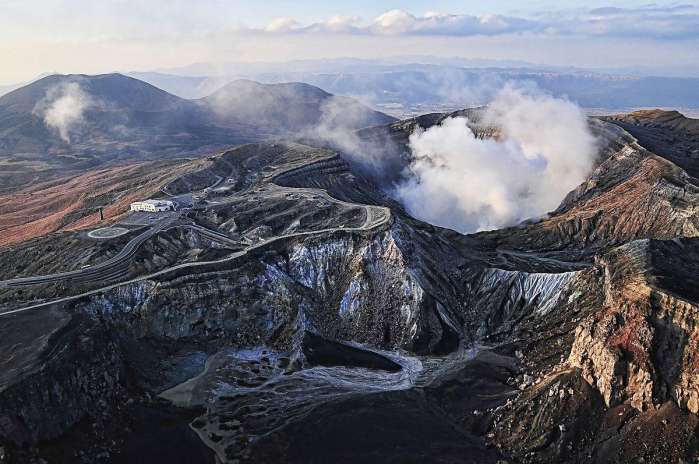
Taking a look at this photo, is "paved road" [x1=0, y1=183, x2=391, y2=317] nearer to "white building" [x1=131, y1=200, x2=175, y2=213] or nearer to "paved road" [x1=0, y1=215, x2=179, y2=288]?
"paved road" [x1=0, y1=215, x2=179, y2=288]

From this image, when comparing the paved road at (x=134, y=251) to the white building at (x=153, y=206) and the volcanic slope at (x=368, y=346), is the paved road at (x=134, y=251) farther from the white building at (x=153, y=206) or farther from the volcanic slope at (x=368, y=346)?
the white building at (x=153, y=206)

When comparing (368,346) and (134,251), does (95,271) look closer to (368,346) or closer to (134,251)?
(134,251)

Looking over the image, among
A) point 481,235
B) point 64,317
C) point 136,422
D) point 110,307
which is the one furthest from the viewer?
point 481,235

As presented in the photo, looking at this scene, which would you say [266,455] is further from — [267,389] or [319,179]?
[319,179]

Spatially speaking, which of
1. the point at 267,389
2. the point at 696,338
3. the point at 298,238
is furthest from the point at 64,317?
the point at 696,338

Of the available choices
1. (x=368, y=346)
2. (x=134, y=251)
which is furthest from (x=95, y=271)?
(x=368, y=346)
